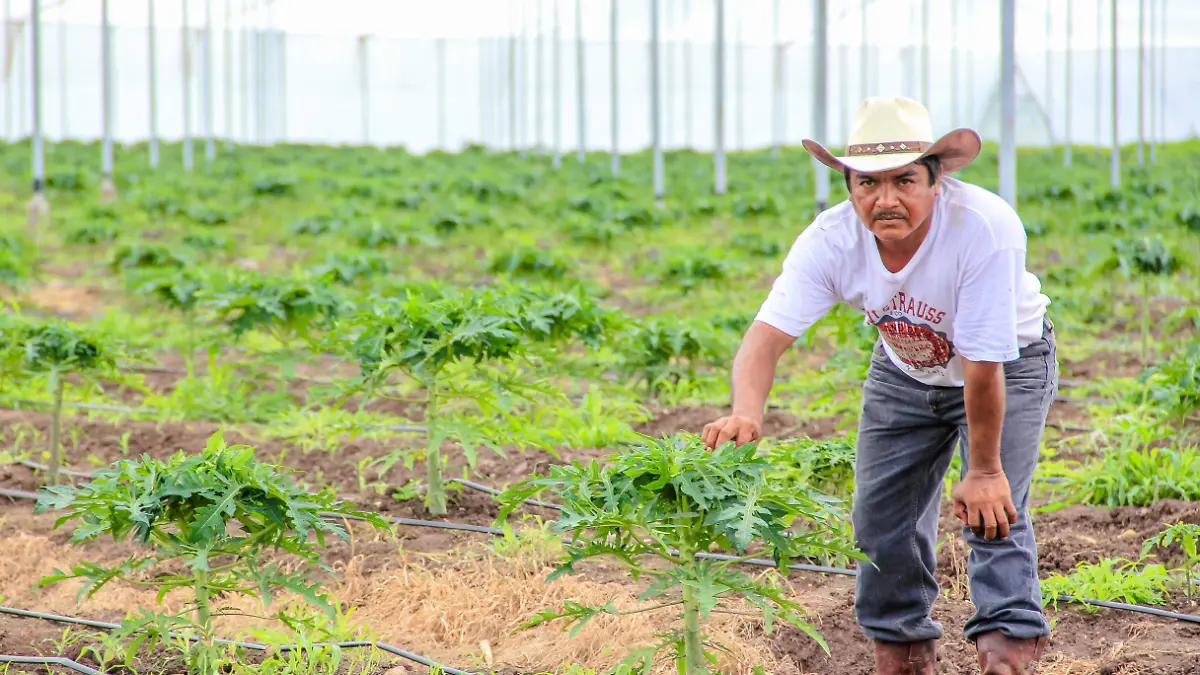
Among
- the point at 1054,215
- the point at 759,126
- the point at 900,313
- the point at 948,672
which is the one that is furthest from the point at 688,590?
the point at 759,126

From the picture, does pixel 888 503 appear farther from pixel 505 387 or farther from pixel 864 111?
pixel 505 387

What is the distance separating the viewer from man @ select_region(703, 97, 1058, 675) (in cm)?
264

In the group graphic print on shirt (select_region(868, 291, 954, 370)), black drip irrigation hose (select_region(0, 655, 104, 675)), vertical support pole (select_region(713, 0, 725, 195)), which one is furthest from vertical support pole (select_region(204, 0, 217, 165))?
graphic print on shirt (select_region(868, 291, 954, 370))

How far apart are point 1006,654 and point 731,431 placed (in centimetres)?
83

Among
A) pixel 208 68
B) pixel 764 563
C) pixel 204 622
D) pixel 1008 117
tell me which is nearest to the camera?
pixel 204 622

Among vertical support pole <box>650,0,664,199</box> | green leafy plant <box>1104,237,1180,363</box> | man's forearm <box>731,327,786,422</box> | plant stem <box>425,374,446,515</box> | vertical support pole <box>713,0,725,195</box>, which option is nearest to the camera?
man's forearm <box>731,327,786,422</box>

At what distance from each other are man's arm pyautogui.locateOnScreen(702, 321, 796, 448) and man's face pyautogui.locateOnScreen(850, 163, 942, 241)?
0.36m

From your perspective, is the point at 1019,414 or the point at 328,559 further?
the point at 328,559

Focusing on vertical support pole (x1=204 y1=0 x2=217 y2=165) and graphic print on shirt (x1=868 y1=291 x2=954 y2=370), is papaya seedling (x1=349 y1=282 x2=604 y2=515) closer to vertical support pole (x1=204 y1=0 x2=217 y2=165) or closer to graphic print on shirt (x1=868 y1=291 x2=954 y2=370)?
graphic print on shirt (x1=868 y1=291 x2=954 y2=370)

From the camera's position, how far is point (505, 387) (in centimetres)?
453

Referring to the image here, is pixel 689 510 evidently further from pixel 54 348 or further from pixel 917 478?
pixel 54 348

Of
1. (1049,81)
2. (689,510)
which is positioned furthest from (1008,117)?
(1049,81)

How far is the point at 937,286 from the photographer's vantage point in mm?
2713

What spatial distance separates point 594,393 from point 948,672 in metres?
2.78
